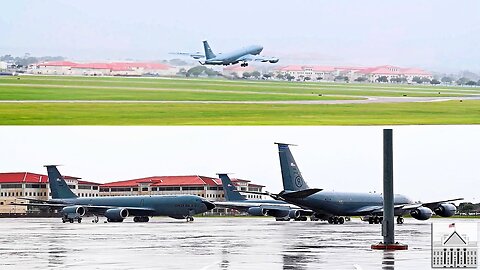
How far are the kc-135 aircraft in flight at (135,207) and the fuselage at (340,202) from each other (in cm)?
1125

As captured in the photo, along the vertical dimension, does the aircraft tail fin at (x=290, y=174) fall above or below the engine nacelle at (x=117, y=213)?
above

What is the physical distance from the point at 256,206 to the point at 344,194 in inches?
666

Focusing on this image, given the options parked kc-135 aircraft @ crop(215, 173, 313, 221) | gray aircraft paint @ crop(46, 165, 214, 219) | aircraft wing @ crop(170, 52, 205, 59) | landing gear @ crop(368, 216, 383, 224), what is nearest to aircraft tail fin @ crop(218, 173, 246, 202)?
parked kc-135 aircraft @ crop(215, 173, 313, 221)

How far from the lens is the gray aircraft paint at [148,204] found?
2960 inches

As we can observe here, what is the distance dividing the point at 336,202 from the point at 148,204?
1650 cm

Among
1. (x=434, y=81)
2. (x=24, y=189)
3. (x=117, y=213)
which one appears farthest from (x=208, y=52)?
(x=24, y=189)

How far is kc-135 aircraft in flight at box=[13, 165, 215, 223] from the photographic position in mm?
75375

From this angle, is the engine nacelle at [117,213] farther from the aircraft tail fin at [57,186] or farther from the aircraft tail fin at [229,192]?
the aircraft tail fin at [229,192]

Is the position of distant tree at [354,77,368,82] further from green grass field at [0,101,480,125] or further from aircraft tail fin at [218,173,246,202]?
aircraft tail fin at [218,173,246,202]

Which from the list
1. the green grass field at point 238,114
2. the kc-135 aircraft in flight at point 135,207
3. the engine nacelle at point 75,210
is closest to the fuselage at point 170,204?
the kc-135 aircraft in flight at point 135,207

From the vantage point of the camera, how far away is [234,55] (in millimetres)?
25688

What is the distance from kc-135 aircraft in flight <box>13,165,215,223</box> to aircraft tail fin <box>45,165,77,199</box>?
2.60 feet

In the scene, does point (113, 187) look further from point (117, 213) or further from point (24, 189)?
point (117, 213)

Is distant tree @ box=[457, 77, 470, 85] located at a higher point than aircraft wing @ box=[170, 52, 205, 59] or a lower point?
lower
